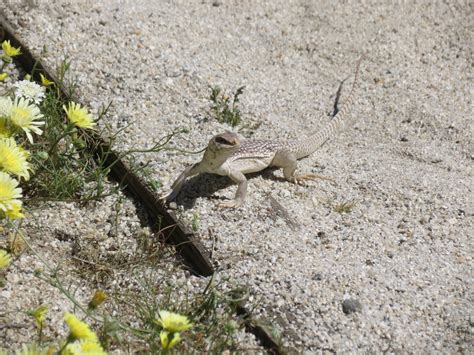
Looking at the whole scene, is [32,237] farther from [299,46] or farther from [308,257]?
[299,46]

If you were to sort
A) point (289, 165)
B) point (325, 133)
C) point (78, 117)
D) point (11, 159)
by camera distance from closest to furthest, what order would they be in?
1. point (11, 159)
2. point (78, 117)
3. point (289, 165)
4. point (325, 133)

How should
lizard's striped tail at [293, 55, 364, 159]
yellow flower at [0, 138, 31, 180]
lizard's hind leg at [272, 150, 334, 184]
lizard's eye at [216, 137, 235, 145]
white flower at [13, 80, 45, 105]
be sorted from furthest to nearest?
1. lizard's striped tail at [293, 55, 364, 159]
2. lizard's hind leg at [272, 150, 334, 184]
3. lizard's eye at [216, 137, 235, 145]
4. white flower at [13, 80, 45, 105]
5. yellow flower at [0, 138, 31, 180]

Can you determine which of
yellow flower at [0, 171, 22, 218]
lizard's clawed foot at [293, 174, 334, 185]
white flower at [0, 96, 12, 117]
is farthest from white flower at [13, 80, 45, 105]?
lizard's clawed foot at [293, 174, 334, 185]

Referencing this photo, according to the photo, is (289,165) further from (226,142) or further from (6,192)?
(6,192)

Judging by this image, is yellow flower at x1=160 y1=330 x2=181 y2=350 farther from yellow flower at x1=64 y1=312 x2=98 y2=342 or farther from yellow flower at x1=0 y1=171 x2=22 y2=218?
yellow flower at x1=0 y1=171 x2=22 y2=218

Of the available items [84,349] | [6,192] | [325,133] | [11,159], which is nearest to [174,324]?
[84,349]

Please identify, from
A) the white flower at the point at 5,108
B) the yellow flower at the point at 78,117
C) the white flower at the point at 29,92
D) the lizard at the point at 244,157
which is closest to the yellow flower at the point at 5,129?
the white flower at the point at 5,108
